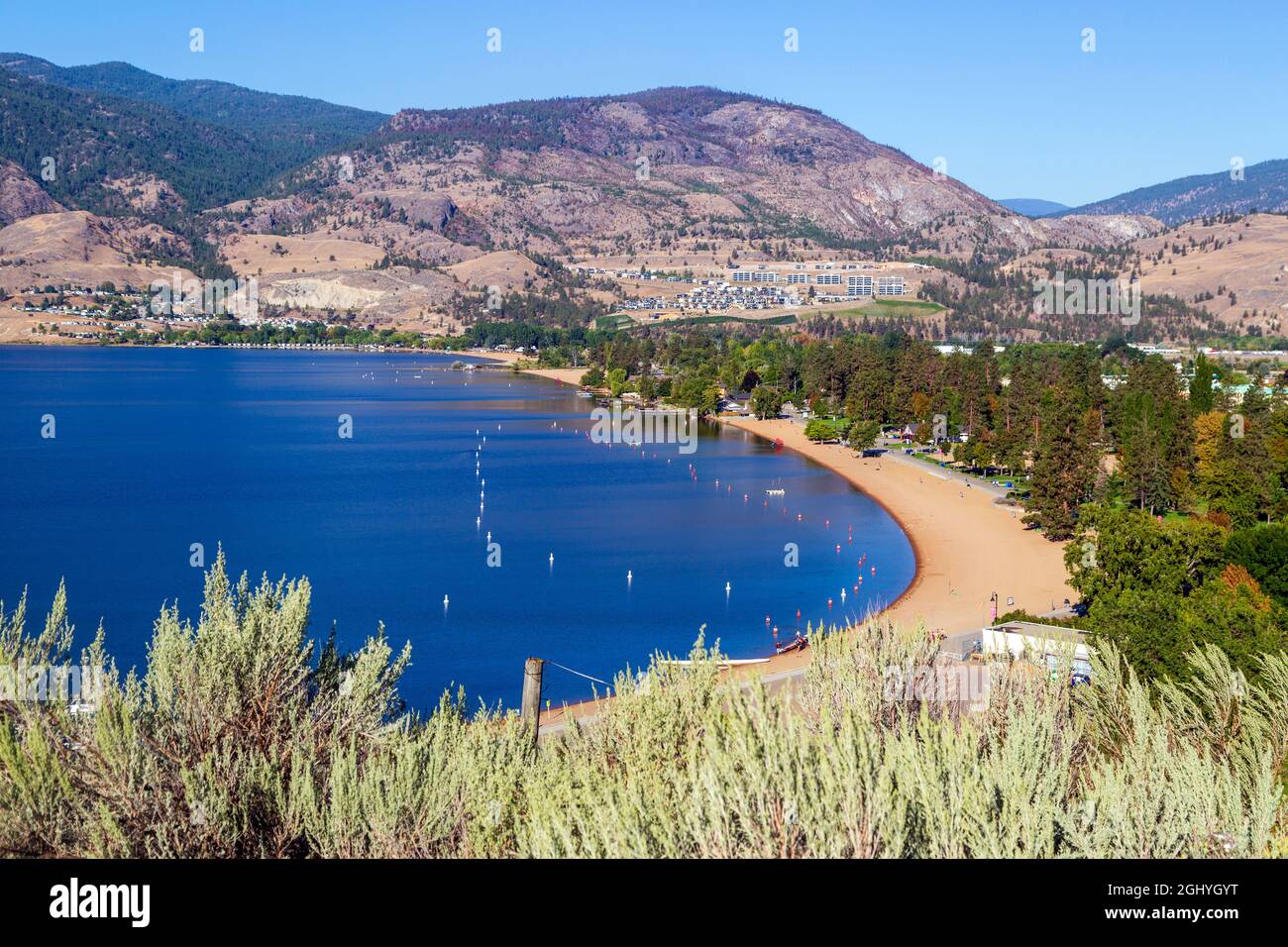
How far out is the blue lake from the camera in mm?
38312

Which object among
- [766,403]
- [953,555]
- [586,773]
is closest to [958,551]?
[953,555]

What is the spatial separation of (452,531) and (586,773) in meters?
44.9

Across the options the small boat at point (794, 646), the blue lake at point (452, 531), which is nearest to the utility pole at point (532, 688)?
the blue lake at point (452, 531)

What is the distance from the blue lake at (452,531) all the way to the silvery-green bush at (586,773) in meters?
17.0

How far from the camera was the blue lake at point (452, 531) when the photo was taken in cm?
3831

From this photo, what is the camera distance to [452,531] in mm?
55062

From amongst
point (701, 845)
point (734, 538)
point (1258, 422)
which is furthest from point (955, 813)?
point (1258, 422)

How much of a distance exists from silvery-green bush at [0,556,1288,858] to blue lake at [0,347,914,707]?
17.0 m

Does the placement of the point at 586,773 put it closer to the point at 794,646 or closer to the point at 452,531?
the point at 794,646

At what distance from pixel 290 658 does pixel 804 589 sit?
32952 millimetres

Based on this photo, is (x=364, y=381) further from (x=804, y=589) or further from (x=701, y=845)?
(x=701, y=845)

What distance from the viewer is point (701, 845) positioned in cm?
864

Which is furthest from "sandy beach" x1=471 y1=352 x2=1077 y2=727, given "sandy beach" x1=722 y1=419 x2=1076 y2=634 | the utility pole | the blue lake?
the utility pole

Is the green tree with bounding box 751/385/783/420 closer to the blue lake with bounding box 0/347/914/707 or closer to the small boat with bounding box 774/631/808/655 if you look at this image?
the blue lake with bounding box 0/347/914/707
